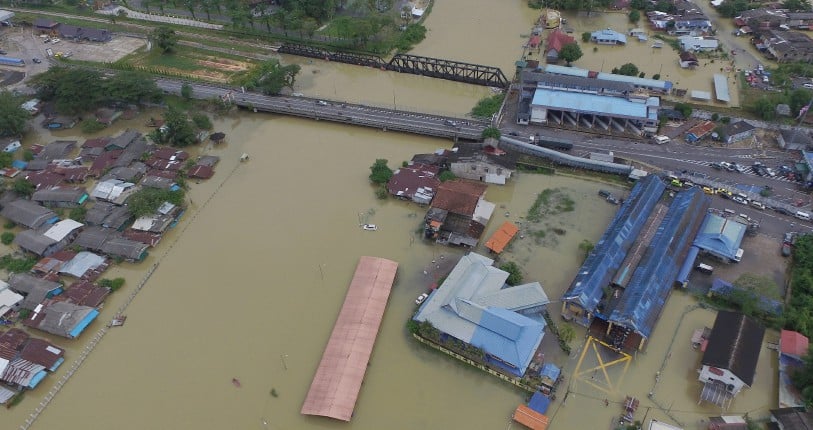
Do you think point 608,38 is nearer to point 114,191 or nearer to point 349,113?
point 349,113

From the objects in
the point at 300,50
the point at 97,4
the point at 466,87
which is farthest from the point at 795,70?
the point at 97,4

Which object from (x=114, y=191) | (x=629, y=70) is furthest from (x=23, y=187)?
(x=629, y=70)

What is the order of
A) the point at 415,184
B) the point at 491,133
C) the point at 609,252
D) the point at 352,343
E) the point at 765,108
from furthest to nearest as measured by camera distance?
the point at 765,108
the point at 491,133
the point at 415,184
the point at 609,252
the point at 352,343

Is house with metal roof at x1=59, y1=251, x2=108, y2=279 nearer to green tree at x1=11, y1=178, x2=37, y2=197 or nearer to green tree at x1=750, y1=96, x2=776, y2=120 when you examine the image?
green tree at x1=11, y1=178, x2=37, y2=197

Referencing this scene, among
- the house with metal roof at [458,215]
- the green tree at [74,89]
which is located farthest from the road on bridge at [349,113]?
the house with metal roof at [458,215]

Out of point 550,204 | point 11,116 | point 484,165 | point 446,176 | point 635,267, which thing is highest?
point 484,165

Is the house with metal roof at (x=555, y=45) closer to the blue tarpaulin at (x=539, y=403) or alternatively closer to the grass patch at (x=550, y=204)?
the grass patch at (x=550, y=204)

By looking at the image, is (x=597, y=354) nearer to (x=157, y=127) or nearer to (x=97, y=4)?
(x=157, y=127)
